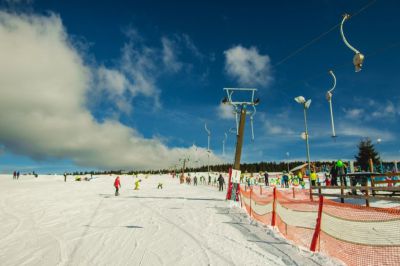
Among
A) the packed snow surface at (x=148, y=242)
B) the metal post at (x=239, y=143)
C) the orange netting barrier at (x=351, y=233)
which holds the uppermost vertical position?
the metal post at (x=239, y=143)

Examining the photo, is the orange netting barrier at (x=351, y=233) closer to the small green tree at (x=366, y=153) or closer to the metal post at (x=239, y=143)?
the metal post at (x=239, y=143)

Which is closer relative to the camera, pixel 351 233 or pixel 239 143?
pixel 351 233

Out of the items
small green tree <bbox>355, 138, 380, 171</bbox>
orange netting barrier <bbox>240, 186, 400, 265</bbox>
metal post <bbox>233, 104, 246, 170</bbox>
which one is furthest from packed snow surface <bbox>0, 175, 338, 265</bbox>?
small green tree <bbox>355, 138, 380, 171</bbox>

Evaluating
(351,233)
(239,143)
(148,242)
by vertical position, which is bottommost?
(148,242)

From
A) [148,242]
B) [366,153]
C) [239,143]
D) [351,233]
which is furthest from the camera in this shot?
[366,153]

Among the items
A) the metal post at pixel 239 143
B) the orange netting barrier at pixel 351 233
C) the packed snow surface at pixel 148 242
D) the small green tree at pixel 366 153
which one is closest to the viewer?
the orange netting barrier at pixel 351 233

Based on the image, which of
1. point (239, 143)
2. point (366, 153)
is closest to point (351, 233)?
point (239, 143)

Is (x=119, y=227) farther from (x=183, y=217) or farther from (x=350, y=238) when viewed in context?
(x=350, y=238)

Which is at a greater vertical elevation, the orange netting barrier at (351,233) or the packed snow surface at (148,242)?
the orange netting barrier at (351,233)

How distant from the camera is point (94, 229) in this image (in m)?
11.4

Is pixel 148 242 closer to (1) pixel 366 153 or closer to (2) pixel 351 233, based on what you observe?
(2) pixel 351 233

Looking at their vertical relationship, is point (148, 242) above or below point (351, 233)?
below

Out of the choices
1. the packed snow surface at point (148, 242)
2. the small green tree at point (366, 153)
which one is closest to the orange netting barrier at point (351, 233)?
the packed snow surface at point (148, 242)

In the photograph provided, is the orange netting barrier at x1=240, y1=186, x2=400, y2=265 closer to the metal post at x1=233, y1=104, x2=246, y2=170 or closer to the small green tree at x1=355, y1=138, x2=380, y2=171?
the metal post at x1=233, y1=104, x2=246, y2=170
